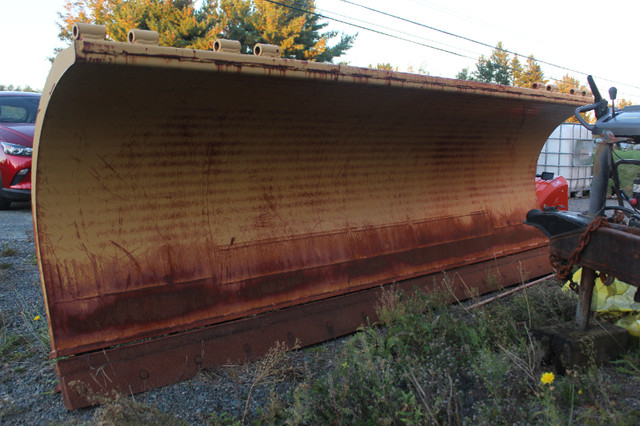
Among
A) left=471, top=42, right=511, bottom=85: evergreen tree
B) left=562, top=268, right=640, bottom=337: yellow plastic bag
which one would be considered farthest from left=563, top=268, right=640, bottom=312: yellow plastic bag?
left=471, top=42, right=511, bottom=85: evergreen tree

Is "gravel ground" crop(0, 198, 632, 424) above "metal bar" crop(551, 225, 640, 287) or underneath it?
underneath

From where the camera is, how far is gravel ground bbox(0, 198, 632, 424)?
2.08 meters

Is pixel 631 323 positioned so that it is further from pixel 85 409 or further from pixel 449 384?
pixel 85 409

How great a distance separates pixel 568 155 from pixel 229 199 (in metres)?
13.3

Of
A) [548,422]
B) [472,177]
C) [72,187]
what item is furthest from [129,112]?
[472,177]

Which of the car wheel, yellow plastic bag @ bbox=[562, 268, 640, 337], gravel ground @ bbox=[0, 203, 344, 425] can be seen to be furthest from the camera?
the car wheel

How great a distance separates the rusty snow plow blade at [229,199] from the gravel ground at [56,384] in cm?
8

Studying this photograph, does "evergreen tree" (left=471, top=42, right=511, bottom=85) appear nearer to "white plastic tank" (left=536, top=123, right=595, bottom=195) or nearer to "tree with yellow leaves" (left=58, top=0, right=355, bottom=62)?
"tree with yellow leaves" (left=58, top=0, right=355, bottom=62)

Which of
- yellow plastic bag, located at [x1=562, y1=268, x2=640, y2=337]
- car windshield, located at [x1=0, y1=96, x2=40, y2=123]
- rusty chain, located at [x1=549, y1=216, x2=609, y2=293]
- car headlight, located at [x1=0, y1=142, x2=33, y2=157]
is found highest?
car windshield, located at [x1=0, y1=96, x2=40, y2=123]

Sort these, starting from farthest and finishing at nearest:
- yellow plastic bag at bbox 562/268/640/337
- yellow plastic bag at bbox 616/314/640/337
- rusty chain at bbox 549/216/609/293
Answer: yellow plastic bag at bbox 562/268/640/337 < yellow plastic bag at bbox 616/314/640/337 < rusty chain at bbox 549/216/609/293

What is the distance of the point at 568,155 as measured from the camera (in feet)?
45.3

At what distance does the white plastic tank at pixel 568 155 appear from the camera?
13805 millimetres

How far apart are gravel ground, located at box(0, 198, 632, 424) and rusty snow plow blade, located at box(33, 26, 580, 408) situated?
0.08 metres

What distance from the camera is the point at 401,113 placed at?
10.2 feet
